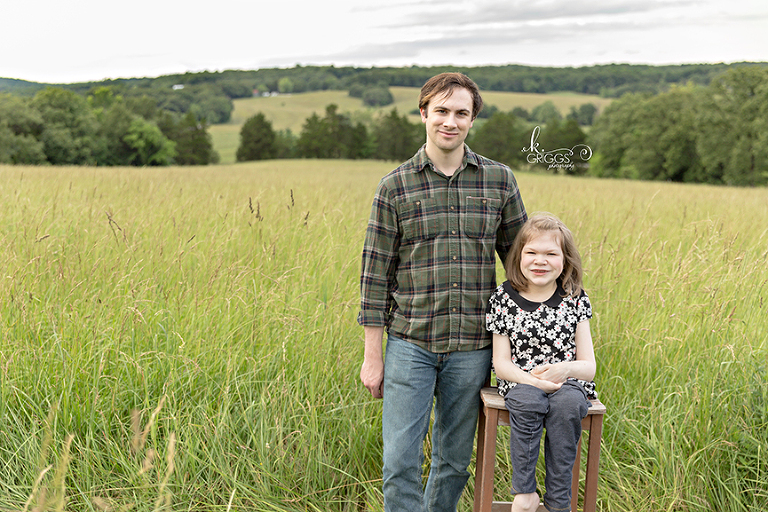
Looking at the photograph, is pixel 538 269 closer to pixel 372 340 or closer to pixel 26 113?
pixel 372 340

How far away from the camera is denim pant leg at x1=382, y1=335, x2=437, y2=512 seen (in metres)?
2.24

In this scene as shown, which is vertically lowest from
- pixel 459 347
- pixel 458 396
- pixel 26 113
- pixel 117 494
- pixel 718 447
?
pixel 117 494

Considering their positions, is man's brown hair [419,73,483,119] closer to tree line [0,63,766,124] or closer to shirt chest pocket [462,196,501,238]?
shirt chest pocket [462,196,501,238]

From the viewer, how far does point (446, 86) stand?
2.22m

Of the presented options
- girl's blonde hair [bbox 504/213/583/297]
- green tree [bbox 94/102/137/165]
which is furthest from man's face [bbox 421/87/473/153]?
green tree [bbox 94/102/137/165]

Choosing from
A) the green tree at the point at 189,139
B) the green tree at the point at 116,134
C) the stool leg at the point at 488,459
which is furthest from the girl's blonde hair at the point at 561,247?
the green tree at the point at 189,139

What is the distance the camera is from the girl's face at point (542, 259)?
221 centimetres

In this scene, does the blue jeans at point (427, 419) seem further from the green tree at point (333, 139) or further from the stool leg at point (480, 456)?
the green tree at point (333, 139)

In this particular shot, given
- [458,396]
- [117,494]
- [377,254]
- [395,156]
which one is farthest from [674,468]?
[395,156]

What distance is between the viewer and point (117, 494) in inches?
96.8

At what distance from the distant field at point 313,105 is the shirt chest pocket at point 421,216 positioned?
69.9 meters

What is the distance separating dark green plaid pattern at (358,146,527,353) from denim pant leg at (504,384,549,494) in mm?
349

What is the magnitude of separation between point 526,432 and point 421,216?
0.99 metres

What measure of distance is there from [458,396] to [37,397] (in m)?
2.15
